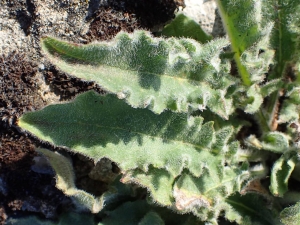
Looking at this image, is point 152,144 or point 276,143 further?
point 276,143

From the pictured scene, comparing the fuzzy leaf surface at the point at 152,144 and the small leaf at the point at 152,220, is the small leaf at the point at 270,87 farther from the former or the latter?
the small leaf at the point at 152,220

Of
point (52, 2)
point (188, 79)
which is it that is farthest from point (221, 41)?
point (52, 2)

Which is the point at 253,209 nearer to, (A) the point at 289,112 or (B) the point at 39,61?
(A) the point at 289,112

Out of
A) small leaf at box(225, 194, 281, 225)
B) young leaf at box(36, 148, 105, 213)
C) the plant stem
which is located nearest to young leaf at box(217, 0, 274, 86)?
the plant stem

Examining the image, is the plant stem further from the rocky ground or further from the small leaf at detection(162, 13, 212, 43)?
the rocky ground

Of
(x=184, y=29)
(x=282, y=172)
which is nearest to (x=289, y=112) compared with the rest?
(x=282, y=172)

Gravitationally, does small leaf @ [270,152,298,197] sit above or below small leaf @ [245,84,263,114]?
below
